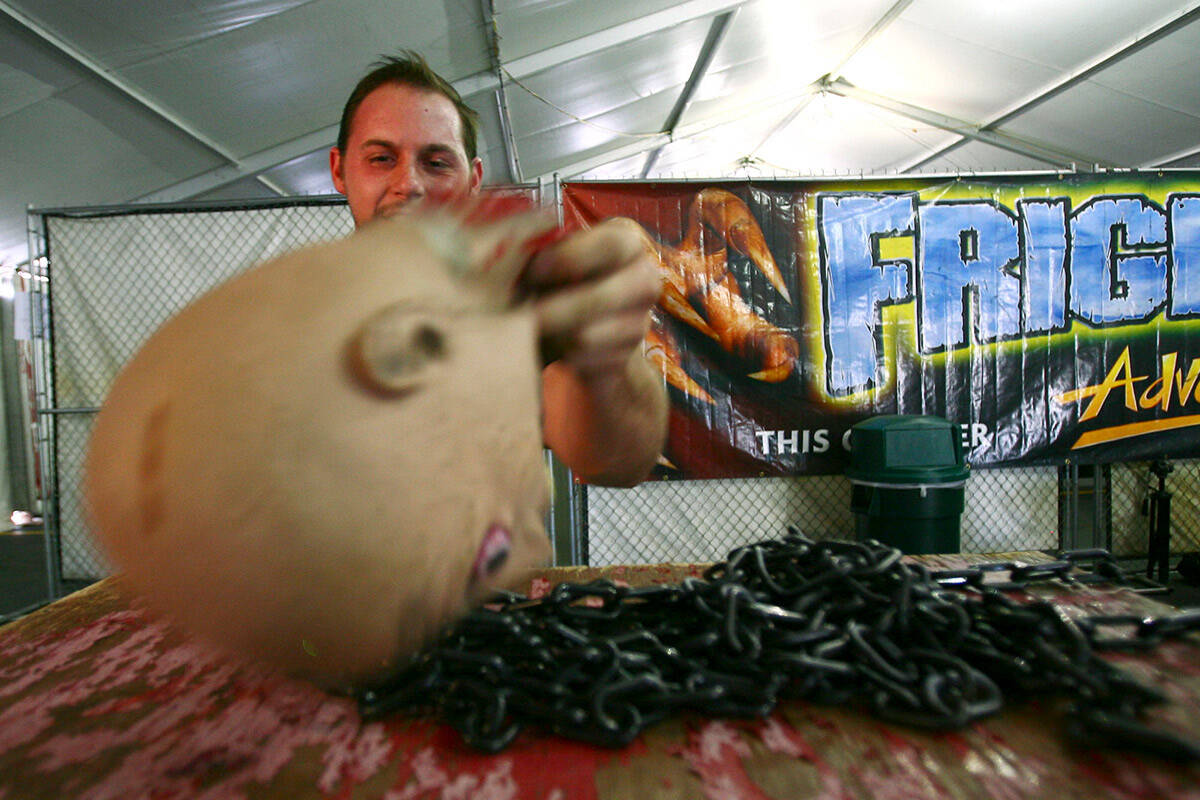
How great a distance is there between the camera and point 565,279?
0.64 metres

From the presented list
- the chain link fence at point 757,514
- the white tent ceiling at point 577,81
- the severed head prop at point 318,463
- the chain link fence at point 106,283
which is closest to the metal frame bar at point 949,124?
the white tent ceiling at point 577,81

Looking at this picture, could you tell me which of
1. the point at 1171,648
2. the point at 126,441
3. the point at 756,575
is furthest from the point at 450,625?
the point at 1171,648

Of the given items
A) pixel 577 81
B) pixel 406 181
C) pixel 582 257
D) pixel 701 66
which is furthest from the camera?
pixel 701 66

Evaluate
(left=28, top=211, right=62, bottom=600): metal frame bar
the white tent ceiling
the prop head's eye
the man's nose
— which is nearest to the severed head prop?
the prop head's eye

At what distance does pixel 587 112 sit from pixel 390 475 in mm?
6251

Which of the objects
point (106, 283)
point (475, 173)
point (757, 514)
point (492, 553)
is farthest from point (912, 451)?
point (106, 283)

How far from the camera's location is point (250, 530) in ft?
1.40

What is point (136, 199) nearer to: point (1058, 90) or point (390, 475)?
point (390, 475)

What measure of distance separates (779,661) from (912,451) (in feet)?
6.92

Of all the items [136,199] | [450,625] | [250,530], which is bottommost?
[450,625]

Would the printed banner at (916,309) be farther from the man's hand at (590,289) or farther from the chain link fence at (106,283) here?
the man's hand at (590,289)

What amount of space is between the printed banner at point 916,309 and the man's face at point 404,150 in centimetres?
164

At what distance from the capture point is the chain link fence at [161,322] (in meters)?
2.94

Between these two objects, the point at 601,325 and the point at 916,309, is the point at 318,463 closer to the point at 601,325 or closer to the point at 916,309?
the point at 601,325
